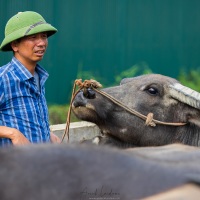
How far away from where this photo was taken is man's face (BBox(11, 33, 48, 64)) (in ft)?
16.3

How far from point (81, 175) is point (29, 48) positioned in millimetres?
2600

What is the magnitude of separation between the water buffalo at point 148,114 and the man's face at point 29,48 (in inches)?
42.8

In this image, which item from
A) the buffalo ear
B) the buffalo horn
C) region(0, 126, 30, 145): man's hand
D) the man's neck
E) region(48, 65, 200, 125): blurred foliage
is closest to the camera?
region(0, 126, 30, 145): man's hand

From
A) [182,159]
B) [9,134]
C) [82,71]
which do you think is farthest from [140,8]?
[182,159]

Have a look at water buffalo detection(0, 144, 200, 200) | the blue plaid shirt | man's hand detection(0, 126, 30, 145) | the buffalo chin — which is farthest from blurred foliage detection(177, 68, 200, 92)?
water buffalo detection(0, 144, 200, 200)

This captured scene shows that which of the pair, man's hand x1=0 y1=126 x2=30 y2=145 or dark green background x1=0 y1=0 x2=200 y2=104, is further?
dark green background x1=0 y1=0 x2=200 y2=104

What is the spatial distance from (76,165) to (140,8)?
9457mm

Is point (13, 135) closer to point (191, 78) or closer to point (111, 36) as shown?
point (111, 36)

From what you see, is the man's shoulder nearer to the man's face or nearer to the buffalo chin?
the man's face

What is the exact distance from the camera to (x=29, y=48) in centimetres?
495

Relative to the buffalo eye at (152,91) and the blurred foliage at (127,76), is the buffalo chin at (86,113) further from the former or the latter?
the blurred foliage at (127,76)

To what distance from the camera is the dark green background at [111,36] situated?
34.8 feet

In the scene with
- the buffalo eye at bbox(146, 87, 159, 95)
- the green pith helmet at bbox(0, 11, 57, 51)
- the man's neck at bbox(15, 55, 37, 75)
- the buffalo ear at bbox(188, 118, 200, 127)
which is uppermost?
the green pith helmet at bbox(0, 11, 57, 51)

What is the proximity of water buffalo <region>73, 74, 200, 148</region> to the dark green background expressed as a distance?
4167mm
